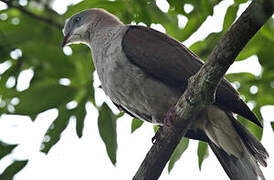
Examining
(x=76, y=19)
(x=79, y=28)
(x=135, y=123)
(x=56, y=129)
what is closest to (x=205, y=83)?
(x=56, y=129)

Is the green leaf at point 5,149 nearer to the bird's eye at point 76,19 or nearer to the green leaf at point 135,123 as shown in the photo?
the green leaf at point 135,123

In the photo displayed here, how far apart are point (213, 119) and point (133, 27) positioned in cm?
96

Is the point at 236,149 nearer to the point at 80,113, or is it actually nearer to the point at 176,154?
the point at 176,154

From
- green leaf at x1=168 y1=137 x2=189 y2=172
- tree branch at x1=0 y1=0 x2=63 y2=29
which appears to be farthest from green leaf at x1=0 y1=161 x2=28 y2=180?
green leaf at x1=168 y1=137 x2=189 y2=172

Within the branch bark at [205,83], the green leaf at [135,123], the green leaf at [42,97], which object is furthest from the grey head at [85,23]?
the branch bark at [205,83]

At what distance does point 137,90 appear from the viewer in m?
3.25

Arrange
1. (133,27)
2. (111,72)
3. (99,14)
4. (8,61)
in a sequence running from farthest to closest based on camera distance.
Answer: (99,14), (133,27), (111,72), (8,61)

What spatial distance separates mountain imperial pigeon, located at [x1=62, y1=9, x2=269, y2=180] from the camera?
309 cm

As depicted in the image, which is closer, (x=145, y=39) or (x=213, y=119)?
(x=213, y=119)

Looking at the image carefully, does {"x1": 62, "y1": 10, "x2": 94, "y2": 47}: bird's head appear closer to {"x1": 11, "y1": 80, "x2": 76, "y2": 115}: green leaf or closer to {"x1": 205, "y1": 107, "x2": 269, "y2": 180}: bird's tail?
{"x1": 11, "y1": 80, "x2": 76, "y2": 115}: green leaf

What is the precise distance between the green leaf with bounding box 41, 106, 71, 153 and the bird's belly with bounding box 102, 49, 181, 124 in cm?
50

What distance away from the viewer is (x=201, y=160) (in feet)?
10.2

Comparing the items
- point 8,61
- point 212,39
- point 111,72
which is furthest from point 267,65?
point 8,61

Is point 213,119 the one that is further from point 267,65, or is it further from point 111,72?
point 111,72
